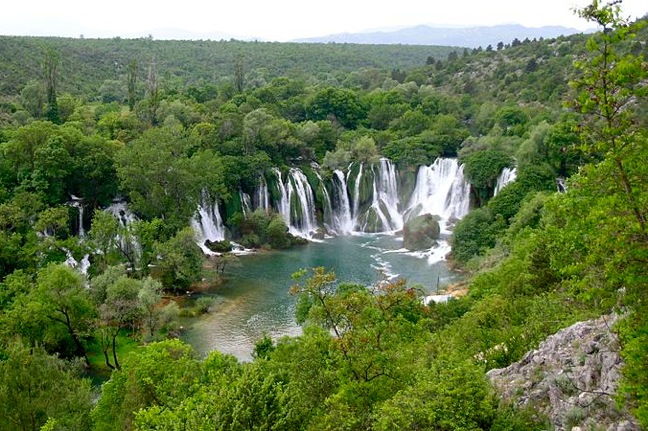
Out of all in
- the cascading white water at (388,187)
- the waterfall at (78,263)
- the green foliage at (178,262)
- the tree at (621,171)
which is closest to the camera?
the tree at (621,171)

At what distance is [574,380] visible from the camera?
12242mm

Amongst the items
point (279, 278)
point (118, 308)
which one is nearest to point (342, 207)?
point (279, 278)

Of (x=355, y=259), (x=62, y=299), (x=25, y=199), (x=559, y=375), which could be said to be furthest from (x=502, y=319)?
(x=25, y=199)

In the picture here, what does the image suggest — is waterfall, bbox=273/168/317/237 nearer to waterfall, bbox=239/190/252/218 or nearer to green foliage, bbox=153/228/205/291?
waterfall, bbox=239/190/252/218

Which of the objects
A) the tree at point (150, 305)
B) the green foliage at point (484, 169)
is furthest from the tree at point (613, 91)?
the green foliage at point (484, 169)

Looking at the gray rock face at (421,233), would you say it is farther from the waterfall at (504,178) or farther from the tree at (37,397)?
the tree at (37,397)

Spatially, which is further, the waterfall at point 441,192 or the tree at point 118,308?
the waterfall at point 441,192

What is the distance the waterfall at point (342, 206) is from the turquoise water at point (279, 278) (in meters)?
3.55

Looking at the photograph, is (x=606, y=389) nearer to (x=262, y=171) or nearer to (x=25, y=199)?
(x=25, y=199)

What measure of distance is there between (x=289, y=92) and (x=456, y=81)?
30.4 meters

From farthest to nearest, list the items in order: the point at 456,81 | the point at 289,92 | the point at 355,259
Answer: the point at 456,81, the point at 289,92, the point at 355,259

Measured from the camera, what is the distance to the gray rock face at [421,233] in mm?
52625

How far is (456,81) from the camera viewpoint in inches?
3853

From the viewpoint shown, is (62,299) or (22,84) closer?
(62,299)
